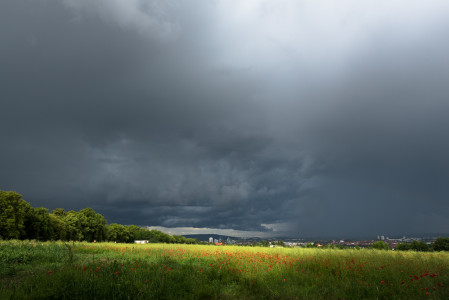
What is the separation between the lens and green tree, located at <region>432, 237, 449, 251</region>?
69887 millimetres

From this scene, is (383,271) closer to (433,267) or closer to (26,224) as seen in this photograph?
(433,267)

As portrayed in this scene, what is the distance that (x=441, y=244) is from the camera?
Result: 234 feet


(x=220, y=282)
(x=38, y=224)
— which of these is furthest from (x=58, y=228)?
(x=220, y=282)

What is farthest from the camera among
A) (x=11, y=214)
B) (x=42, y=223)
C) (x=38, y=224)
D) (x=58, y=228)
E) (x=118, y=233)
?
(x=118, y=233)

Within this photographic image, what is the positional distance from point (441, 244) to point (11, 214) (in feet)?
345

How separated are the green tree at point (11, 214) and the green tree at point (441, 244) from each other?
102 metres

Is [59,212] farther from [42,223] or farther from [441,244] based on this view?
[441,244]

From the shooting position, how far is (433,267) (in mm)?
13477

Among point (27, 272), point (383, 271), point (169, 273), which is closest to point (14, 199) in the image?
point (27, 272)

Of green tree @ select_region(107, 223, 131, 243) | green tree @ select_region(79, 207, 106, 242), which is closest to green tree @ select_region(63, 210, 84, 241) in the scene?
green tree @ select_region(79, 207, 106, 242)

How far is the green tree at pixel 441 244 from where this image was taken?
229 ft

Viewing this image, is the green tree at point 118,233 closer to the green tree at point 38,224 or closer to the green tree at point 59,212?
the green tree at point 59,212

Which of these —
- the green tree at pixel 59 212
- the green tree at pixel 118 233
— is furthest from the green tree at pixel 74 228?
the green tree at pixel 118 233

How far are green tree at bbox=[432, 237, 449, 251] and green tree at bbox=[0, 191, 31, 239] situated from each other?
102 metres
